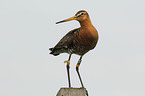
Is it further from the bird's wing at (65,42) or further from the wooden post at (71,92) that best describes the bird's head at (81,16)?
the wooden post at (71,92)

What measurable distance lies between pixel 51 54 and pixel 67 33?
0.77 m

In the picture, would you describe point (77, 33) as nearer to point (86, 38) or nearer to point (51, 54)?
point (86, 38)

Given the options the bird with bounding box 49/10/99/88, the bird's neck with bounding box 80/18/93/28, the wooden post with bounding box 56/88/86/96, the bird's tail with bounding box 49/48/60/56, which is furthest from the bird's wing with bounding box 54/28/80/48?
the wooden post with bounding box 56/88/86/96

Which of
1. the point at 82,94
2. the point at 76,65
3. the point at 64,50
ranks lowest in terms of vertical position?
the point at 82,94

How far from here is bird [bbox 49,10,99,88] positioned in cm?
623

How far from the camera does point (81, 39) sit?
6301mm

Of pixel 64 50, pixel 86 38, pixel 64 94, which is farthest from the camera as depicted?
pixel 64 50

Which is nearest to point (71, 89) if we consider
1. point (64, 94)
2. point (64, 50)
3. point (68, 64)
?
point (64, 94)

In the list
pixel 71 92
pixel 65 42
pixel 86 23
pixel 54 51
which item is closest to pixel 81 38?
pixel 86 23

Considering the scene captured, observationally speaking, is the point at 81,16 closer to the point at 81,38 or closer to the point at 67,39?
the point at 81,38

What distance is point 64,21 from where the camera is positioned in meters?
6.36

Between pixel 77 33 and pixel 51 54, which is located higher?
pixel 77 33

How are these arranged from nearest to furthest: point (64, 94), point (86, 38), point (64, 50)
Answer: point (64, 94), point (86, 38), point (64, 50)

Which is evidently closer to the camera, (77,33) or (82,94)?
(82,94)
